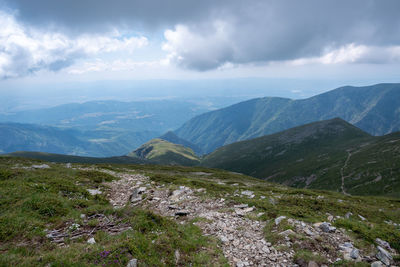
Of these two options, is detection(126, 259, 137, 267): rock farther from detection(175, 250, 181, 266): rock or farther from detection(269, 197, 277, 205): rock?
detection(269, 197, 277, 205): rock

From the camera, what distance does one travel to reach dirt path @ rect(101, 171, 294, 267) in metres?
10.2

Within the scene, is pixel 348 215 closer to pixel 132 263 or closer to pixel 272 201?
pixel 272 201

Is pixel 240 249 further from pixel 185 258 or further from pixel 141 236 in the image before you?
pixel 141 236

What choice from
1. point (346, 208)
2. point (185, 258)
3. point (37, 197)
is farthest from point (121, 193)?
point (346, 208)

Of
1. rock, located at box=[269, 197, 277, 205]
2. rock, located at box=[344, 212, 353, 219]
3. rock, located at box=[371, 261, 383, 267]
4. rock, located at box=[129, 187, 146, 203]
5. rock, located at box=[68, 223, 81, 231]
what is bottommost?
rock, located at box=[344, 212, 353, 219]

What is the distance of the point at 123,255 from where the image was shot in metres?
8.59

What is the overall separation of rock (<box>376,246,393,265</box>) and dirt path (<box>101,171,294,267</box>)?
14.8 feet

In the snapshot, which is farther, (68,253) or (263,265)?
(263,265)

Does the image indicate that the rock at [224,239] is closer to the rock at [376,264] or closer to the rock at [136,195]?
the rock at [376,264]

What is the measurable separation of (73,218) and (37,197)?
4067 mm

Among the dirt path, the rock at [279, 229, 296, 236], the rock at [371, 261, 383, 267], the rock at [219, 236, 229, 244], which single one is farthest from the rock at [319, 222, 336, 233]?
the rock at [219, 236, 229, 244]

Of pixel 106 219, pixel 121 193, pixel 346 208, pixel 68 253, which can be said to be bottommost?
pixel 346 208

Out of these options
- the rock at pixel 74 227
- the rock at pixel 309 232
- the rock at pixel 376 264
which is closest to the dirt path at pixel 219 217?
the rock at pixel 309 232

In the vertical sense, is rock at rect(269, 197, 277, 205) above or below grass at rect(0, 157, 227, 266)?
below
